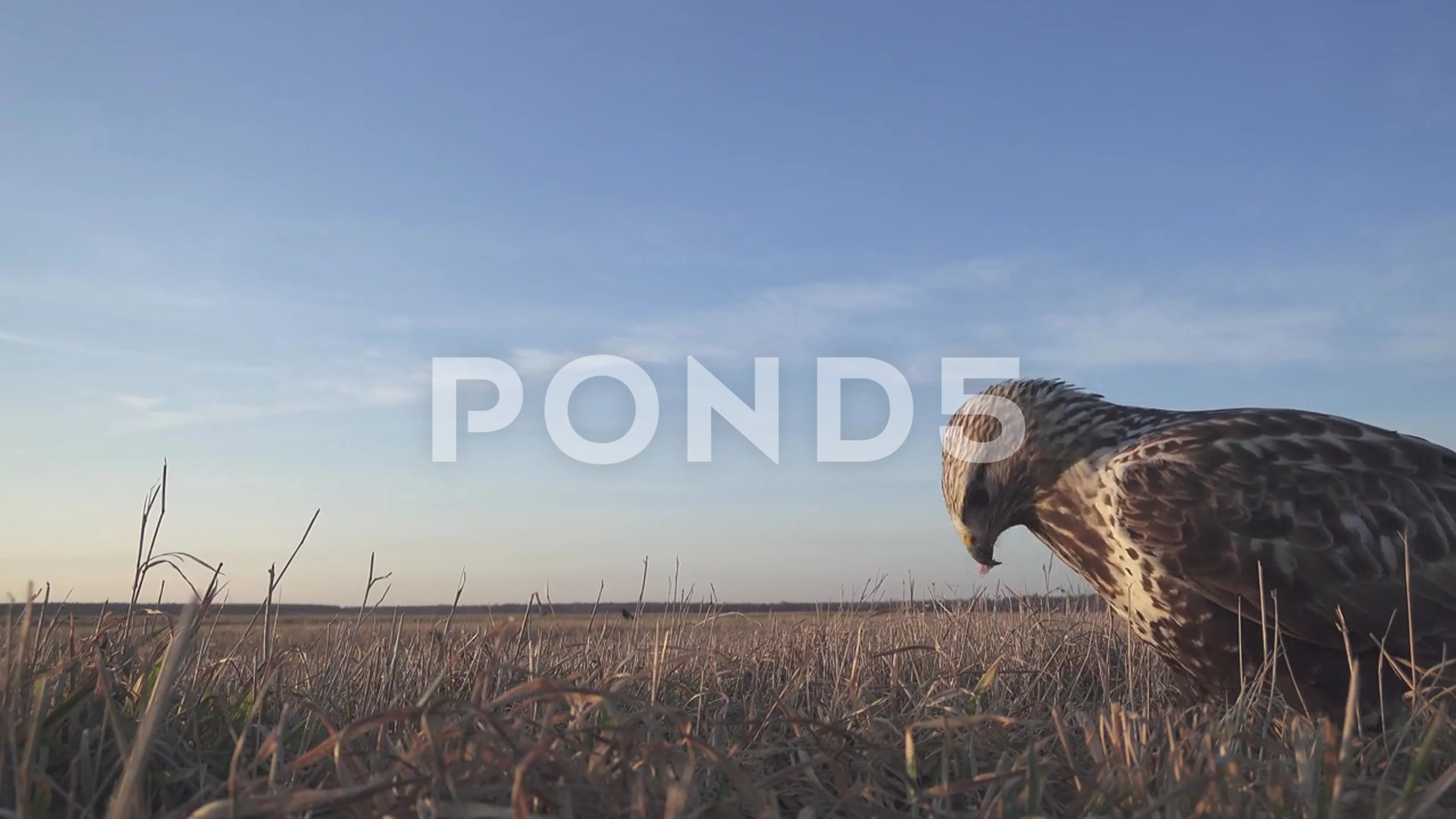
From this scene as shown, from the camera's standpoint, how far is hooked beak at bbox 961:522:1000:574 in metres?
6.62

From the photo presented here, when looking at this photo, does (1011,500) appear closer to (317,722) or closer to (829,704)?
(829,704)

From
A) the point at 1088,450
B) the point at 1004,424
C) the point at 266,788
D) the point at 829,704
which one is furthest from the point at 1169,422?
the point at 266,788

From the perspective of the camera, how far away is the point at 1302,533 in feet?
17.9

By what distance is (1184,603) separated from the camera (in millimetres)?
5516

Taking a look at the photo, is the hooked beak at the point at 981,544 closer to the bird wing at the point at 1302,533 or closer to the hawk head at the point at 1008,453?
the hawk head at the point at 1008,453

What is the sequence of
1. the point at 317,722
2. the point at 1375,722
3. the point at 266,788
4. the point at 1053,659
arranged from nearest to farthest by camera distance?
1. the point at 266,788
2. the point at 317,722
3. the point at 1375,722
4. the point at 1053,659

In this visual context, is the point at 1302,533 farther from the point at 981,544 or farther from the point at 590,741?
the point at 590,741

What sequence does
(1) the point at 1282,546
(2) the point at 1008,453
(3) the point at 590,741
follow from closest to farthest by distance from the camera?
(3) the point at 590,741 < (1) the point at 1282,546 < (2) the point at 1008,453

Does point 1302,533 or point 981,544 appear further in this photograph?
point 981,544

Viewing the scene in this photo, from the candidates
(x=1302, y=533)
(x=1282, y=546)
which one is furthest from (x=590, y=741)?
(x=1302, y=533)

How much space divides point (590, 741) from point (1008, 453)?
161 inches

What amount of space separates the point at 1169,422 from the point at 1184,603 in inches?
46.4

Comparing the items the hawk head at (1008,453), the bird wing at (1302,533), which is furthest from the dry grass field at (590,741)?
the hawk head at (1008,453)

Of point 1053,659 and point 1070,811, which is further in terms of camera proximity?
point 1053,659
